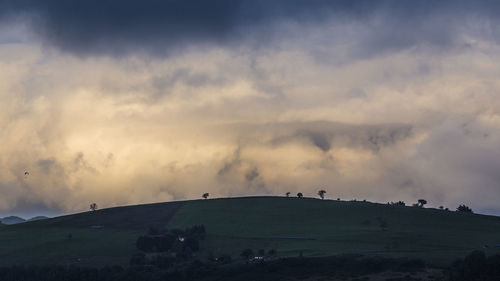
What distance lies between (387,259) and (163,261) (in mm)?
63290

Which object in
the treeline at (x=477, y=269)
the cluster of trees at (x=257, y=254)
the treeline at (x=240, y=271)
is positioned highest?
the cluster of trees at (x=257, y=254)

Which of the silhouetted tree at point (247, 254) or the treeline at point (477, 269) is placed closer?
the treeline at point (477, 269)

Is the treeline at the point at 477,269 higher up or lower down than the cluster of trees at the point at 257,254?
lower down

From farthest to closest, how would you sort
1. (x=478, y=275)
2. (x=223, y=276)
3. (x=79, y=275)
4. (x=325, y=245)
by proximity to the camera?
(x=325, y=245) < (x=79, y=275) < (x=223, y=276) < (x=478, y=275)

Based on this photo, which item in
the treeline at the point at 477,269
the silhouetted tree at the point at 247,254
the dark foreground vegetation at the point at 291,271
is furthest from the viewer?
the silhouetted tree at the point at 247,254

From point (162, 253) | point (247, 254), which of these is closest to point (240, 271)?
point (247, 254)

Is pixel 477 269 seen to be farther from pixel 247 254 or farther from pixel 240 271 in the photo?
pixel 247 254

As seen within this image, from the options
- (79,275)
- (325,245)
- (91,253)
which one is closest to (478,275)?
(325,245)

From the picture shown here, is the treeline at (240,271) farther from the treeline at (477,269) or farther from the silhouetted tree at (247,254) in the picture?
the silhouetted tree at (247,254)

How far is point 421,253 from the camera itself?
16588cm

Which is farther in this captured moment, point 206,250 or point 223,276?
point 206,250

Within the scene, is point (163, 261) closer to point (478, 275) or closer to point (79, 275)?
point (79, 275)

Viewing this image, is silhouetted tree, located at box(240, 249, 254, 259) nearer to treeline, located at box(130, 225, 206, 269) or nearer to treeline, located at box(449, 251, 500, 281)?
treeline, located at box(130, 225, 206, 269)

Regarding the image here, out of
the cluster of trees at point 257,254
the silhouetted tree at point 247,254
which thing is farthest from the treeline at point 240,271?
the cluster of trees at point 257,254
